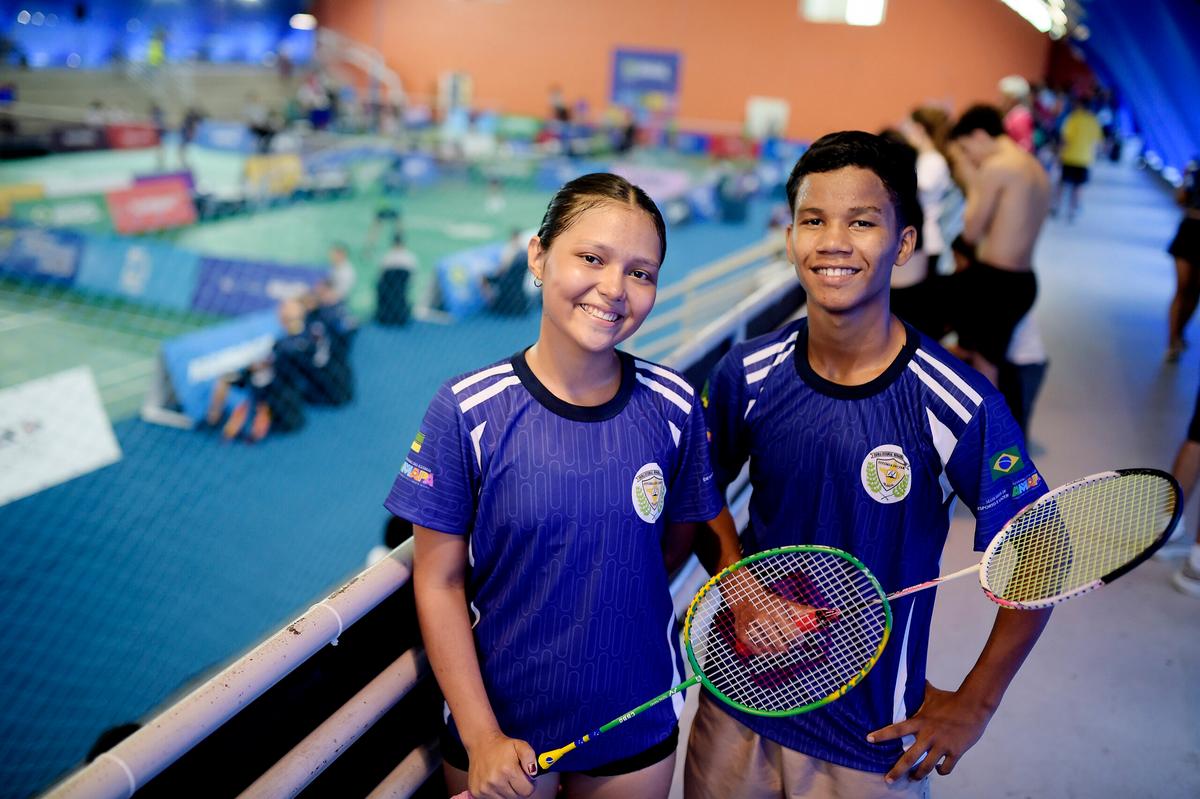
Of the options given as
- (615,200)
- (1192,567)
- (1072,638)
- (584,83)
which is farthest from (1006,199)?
(584,83)

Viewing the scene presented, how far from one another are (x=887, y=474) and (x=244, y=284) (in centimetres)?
1011

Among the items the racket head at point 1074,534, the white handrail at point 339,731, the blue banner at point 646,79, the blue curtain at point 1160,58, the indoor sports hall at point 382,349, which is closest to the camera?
the white handrail at point 339,731

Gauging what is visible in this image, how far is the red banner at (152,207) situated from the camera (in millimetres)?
13578

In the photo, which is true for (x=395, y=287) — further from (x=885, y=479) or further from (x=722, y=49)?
(x=722, y=49)

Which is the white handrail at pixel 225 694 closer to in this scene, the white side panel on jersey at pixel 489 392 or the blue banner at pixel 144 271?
the white side panel on jersey at pixel 489 392

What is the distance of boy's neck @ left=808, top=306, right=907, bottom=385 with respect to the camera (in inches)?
69.5

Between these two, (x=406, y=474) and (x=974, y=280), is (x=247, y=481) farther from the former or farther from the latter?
(x=406, y=474)

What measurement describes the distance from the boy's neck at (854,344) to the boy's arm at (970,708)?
0.52 meters

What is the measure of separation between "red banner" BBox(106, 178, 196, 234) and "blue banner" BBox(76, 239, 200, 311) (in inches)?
113

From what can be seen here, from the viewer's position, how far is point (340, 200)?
18031 mm

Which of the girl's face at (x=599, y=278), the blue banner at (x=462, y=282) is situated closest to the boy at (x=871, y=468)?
the girl's face at (x=599, y=278)

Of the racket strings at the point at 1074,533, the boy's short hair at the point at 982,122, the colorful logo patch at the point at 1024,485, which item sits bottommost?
the racket strings at the point at 1074,533

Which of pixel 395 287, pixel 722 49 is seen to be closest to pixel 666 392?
pixel 395 287

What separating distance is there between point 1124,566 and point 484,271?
10494mm
